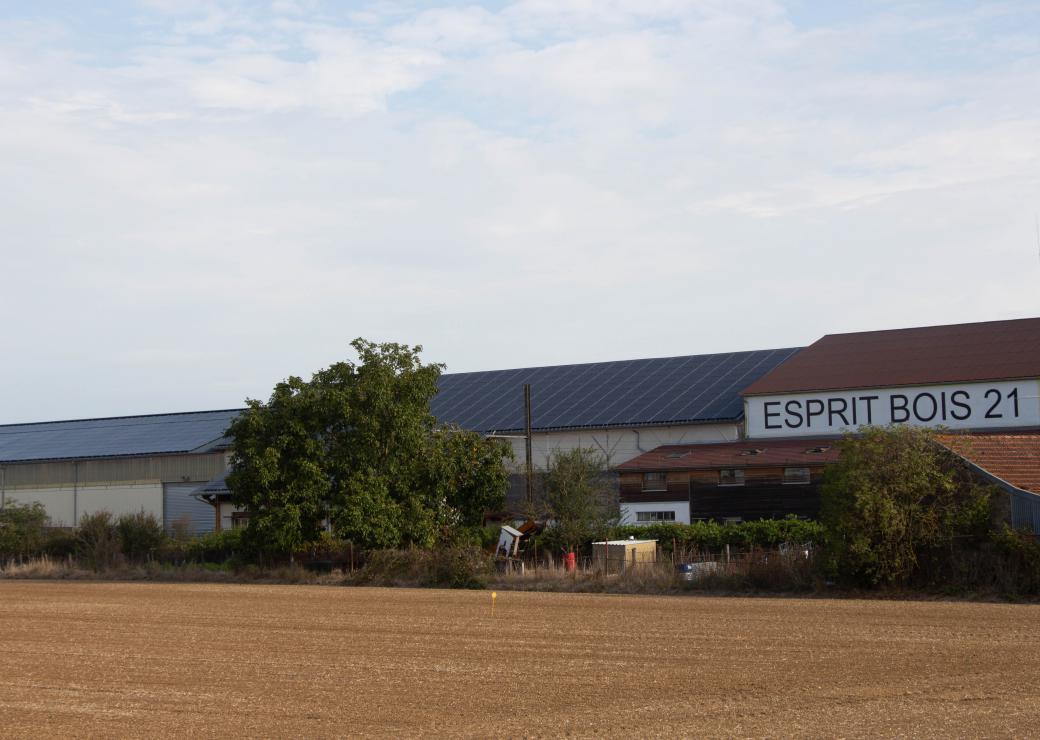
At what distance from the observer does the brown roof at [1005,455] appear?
1244 inches

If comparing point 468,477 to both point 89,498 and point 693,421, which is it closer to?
point 693,421

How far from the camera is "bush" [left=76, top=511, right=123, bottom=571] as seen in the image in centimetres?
4648

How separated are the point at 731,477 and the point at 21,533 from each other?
2815cm

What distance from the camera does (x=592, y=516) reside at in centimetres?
4391

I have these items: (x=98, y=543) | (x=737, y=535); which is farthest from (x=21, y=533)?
(x=737, y=535)

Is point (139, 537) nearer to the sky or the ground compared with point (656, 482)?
nearer to the ground

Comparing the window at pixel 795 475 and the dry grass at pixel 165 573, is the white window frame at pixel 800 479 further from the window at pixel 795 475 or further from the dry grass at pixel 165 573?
the dry grass at pixel 165 573

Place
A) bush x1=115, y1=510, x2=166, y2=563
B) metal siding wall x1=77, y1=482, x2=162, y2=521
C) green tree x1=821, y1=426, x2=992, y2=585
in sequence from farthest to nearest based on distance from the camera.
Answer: metal siding wall x1=77, y1=482, x2=162, y2=521 → bush x1=115, y1=510, x2=166, y2=563 → green tree x1=821, y1=426, x2=992, y2=585

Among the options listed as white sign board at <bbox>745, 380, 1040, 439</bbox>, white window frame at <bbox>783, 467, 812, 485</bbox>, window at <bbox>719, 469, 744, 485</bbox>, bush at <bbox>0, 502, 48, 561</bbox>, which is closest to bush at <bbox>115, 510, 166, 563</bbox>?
bush at <bbox>0, 502, 48, 561</bbox>

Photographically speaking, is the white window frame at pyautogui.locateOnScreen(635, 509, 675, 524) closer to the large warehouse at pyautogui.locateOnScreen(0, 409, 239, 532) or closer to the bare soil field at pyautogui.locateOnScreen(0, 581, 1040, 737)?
the bare soil field at pyautogui.locateOnScreen(0, 581, 1040, 737)

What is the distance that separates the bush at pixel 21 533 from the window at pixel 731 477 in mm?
26618

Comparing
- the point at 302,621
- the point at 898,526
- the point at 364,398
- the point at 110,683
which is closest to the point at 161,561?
the point at 364,398

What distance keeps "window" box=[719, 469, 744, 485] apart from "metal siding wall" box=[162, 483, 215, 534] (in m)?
28.9

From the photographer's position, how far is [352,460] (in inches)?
1613
